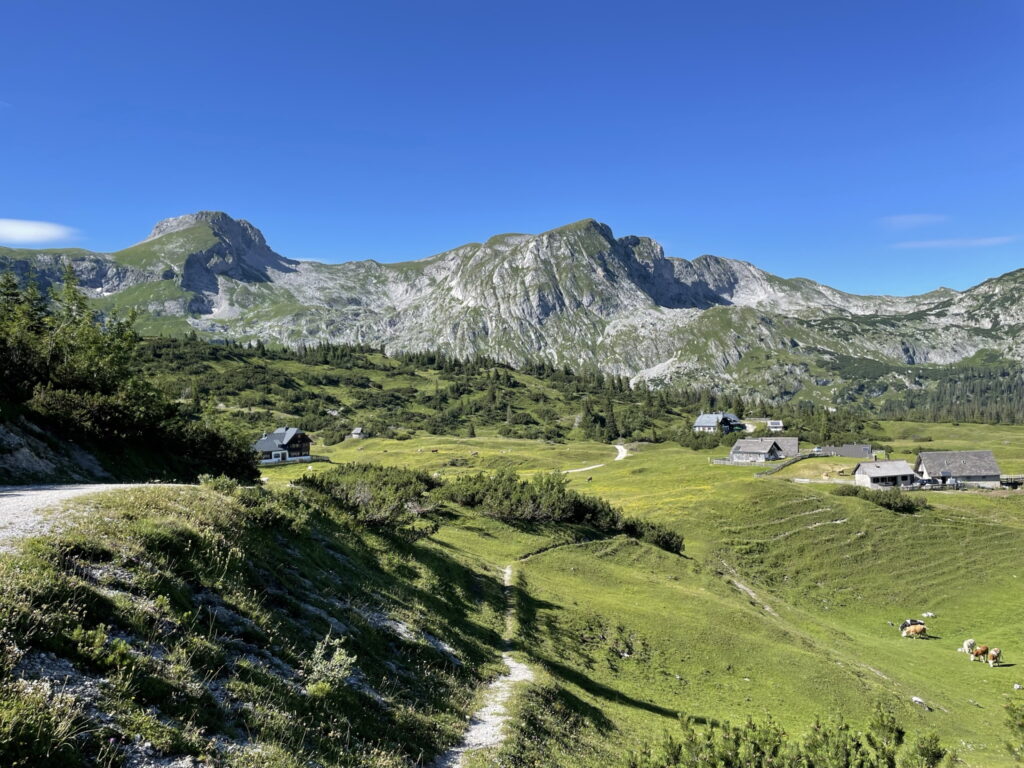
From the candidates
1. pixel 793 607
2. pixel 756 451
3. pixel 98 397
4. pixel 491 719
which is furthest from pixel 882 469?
pixel 98 397

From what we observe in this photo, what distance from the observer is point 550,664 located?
78.0 feet

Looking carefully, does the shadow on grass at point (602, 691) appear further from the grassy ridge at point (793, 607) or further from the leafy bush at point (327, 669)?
the leafy bush at point (327, 669)

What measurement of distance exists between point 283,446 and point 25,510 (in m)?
143

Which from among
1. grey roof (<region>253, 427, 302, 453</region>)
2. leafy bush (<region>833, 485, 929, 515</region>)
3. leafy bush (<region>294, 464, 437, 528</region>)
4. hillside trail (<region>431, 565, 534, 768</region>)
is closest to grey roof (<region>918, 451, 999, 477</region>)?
leafy bush (<region>833, 485, 929, 515</region>)

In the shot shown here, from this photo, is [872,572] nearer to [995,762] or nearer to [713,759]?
[995,762]

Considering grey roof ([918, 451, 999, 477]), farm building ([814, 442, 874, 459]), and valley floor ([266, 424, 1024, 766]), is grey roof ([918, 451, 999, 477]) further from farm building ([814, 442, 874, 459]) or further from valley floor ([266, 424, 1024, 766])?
farm building ([814, 442, 874, 459])

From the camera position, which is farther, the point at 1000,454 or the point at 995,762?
the point at 1000,454

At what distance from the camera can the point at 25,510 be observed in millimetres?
14195

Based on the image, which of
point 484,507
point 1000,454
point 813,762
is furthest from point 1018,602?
point 1000,454

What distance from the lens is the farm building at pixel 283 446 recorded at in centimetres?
14325

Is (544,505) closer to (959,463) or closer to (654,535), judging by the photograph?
(654,535)

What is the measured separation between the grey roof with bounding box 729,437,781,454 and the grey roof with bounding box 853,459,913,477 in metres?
29.2

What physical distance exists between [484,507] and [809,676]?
106ft

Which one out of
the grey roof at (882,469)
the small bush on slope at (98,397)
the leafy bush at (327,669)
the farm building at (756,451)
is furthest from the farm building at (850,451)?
the leafy bush at (327,669)
